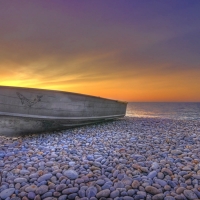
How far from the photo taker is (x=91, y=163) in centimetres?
363

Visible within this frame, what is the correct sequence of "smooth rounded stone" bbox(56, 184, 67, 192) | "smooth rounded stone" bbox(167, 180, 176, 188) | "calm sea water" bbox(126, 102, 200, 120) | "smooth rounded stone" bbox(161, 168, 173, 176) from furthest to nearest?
"calm sea water" bbox(126, 102, 200, 120), "smooth rounded stone" bbox(161, 168, 173, 176), "smooth rounded stone" bbox(167, 180, 176, 188), "smooth rounded stone" bbox(56, 184, 67, 192)

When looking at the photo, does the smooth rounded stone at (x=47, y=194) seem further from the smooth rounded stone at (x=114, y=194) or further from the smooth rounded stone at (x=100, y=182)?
the smooth rounded stone at (x=114, y=194)

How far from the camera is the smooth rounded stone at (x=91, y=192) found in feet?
8.32

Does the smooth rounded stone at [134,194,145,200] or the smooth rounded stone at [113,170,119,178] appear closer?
the smooth rounded stone at [134,194,145,200]

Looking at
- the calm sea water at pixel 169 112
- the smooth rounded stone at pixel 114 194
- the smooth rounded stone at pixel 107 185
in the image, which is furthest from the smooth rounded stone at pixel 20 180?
the calm sea water at pixel 169 112

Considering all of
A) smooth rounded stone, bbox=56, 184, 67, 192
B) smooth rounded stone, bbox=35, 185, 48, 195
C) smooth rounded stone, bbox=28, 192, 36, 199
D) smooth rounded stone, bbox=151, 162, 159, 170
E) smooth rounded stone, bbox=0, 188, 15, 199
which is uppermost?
smooth rounded stone, bbox=151, 162, 159, 170

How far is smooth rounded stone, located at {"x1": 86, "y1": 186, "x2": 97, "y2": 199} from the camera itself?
254 centimetres

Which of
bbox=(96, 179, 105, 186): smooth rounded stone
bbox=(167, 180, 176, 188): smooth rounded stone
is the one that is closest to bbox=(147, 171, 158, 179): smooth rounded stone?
bbox=(167, 180, 176, 188): smooth rounded stone

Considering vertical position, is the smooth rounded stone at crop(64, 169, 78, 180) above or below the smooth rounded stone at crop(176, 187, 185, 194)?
below

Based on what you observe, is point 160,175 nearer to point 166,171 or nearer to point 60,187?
point 166,171

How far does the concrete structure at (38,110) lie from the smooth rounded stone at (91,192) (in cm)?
417

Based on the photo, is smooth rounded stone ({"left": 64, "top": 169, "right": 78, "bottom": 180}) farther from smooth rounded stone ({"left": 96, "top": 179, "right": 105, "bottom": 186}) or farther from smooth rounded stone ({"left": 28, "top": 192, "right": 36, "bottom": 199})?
smooth rounded stone ({"left": 28, "top": 192, "right": 36, "bottom": 199})

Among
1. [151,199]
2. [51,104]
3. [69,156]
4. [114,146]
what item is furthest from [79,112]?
[151,199]

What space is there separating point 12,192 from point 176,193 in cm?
248
